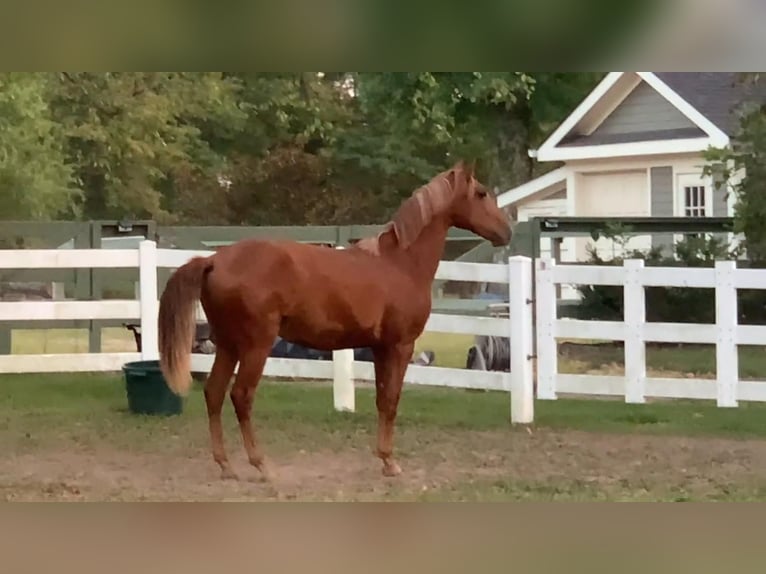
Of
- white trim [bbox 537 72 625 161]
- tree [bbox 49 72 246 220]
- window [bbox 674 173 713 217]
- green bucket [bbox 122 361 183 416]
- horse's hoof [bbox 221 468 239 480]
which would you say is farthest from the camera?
tree [bbox 49 72 246 220]

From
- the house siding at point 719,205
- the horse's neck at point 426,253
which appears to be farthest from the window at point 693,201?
the horse's neck at point 426,253

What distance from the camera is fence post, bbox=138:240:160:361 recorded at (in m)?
7.61

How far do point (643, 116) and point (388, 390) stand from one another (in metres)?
10.2

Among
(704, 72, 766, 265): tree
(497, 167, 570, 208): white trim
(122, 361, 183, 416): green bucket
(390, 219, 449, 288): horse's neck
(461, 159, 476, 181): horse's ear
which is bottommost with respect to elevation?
(122, 361, 183, 416): green bucket

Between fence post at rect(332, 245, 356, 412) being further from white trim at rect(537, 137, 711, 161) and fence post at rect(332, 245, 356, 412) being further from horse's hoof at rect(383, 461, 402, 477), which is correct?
white trim at rect(537, 137, 711, 161)

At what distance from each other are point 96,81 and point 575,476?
39.2 feet

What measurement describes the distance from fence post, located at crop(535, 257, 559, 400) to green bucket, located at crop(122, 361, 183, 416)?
2.45m

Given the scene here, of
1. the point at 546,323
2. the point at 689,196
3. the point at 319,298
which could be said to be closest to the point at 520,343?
the point at 546,323

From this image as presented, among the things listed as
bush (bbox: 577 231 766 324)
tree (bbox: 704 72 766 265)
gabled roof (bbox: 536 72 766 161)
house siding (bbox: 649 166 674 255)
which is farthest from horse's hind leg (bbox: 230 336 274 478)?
house siding (bbox: 649 166 674 255)

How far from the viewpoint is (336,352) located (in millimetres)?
7062

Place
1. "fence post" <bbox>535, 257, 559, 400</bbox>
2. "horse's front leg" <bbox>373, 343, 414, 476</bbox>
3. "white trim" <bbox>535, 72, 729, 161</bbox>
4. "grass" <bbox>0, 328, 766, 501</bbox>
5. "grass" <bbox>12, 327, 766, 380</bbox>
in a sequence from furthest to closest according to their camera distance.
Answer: "white trim" <bbox>535, 72, 729, 161</bbox> < "grass" <bbox>12, 327, 766, 380</bbox> < "fence post" <bbox>535, 257, 559, 400</bbox> < "horse's front leg" <bbox>373, 343, 414, 476</bbox> < "grass" <bbox>0, 328, 766, 501</bbox>
